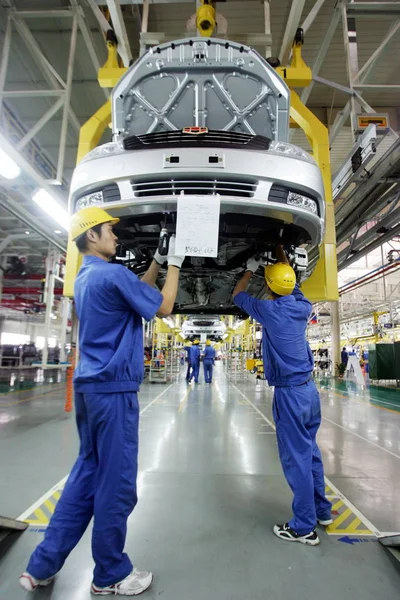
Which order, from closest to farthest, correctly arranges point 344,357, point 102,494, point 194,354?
point 102,494
point 194,354
point 344,357

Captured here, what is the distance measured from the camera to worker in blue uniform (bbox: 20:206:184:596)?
1411 mm

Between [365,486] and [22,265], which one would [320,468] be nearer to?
[365,486]

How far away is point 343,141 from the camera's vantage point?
7.68m

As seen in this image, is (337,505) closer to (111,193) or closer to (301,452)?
(301,452)

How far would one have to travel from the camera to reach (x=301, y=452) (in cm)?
199

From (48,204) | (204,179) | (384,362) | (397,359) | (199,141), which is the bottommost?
(384,362)

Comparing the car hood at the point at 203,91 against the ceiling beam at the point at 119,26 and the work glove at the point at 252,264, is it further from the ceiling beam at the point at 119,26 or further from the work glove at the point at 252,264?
the ceiling beam at the point at 119,26

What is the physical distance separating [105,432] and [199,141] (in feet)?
5.27

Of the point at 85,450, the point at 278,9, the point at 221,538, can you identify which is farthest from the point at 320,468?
the point at 278,9

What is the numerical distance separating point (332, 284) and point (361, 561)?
164 centimetres

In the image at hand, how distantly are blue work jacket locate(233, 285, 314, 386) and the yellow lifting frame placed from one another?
34cm

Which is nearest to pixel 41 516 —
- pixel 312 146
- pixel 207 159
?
pixel 207 159

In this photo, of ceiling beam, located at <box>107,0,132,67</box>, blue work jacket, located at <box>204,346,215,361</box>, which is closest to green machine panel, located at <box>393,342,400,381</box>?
blue work jacket, located at <box>204,346,215,361</box>

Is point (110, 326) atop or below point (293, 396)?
atop
